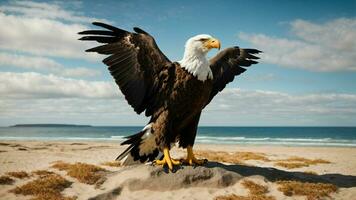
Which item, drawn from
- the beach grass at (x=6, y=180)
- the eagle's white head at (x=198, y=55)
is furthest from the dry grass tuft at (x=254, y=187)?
the beach grass at (x=6, y=180)

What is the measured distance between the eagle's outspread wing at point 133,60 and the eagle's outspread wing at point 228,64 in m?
2.01

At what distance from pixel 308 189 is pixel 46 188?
6901mm

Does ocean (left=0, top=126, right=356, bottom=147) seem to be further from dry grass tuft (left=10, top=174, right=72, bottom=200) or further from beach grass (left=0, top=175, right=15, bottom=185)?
dry grass tuft (left=10, top=174, right=72, bottom=200)

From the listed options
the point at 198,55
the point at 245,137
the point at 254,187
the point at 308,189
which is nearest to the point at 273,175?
the point at 308,189

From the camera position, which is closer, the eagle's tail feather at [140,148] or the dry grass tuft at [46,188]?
the eagle's tail feather at [140,148]

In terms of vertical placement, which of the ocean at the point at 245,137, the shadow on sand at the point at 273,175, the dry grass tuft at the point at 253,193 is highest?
the shadow on sand at the point at 273,175

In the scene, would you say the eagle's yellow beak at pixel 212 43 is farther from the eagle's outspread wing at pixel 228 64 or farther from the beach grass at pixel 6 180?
the beach grass at pixel 6 180

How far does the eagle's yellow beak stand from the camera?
7020 millimetres

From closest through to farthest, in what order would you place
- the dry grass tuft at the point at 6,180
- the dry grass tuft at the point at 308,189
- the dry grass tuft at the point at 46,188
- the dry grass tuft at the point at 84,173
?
the dry grass tuft at the point at 308,189
the dry grass tuft at the point at 46,188
the dry grass tuft at the point at 6,180
the dry grass tuft at the point at 84,173

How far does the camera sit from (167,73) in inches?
282

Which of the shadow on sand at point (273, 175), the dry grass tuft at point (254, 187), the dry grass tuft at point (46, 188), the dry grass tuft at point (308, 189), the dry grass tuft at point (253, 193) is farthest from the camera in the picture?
the shadow on sand at point (273, 175)

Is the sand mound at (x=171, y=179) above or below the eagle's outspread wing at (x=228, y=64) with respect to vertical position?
below

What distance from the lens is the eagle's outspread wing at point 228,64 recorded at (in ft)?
29.1

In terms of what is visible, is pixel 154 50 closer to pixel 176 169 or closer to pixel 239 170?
pixel 176 169
